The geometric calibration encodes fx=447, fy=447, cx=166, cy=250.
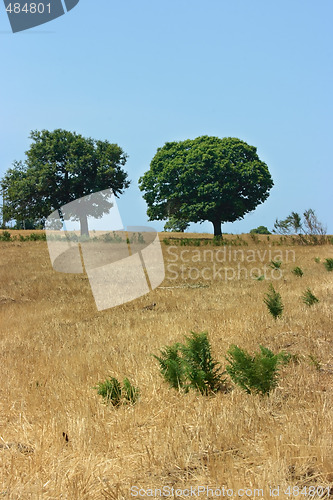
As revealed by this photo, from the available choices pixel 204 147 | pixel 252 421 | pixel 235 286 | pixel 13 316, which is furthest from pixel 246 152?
pixel 252 421

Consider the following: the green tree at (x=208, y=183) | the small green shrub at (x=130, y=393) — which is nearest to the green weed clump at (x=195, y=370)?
the small green shrub at (x=130, y=393)

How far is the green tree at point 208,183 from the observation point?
51562 millimetres

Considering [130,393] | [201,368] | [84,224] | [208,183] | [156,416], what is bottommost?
[156,416]

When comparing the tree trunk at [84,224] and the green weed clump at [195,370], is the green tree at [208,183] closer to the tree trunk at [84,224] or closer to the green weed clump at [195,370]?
the tree trunk at [84,224]

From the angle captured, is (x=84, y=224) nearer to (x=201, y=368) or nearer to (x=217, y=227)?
(x=217, y=227)

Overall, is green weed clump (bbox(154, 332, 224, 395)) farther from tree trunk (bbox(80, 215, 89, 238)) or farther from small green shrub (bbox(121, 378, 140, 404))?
tree trunk (bbox(80, 215, 89, 238))

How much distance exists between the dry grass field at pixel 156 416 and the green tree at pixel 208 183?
40591 mm

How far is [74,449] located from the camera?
400 centimetres

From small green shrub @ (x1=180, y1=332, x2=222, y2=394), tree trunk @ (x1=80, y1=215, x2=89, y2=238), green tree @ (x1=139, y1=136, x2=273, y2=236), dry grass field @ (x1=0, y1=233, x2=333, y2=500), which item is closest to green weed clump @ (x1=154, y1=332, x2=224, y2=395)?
small green shrub @ (x1=180, y1=332, x2=222, y2=394)

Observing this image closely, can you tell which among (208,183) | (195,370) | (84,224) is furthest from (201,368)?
(84,224)

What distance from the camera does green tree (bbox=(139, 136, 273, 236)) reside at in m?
51.6

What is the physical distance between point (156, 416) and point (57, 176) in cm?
5085

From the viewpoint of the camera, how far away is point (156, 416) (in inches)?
184

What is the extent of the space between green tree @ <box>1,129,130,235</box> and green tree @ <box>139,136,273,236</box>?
535 cm
